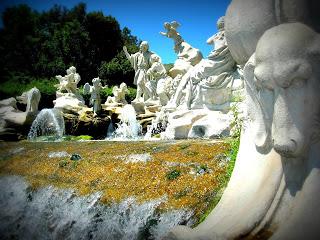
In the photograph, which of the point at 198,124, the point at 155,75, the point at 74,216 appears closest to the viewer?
the point at 74,216

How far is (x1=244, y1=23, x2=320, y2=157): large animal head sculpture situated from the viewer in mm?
2186

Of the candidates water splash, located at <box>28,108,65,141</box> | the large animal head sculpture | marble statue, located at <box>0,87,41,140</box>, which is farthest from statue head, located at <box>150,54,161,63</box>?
the large animal head sculpture

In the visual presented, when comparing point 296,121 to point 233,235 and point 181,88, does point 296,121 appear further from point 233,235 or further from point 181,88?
point 181,88

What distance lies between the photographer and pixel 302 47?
2.18 meters

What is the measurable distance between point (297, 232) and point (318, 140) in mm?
577

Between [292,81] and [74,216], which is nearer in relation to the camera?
[292,81]

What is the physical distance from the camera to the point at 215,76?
9.31 meters

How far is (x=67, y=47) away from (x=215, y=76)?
35815 millimetres

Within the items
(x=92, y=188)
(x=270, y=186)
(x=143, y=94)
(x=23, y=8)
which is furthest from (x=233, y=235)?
(x=23, y=8)

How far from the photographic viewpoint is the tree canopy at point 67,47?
131ft

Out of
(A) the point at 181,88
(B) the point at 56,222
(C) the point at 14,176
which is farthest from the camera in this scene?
(A) the point at 181,88

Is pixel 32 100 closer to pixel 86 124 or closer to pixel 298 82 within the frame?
pixel 86 124

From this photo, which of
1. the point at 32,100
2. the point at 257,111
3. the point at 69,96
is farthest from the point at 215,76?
the point at 69,96

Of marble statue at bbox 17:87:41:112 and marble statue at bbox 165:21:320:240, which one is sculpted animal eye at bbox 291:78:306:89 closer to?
marble statue at bbox 165:21:320:240
